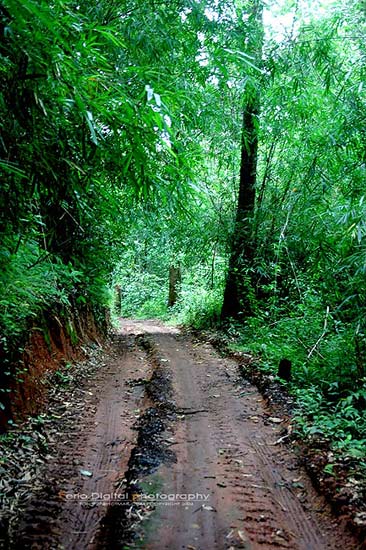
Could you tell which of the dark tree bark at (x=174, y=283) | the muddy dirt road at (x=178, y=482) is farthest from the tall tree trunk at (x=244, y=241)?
the dark tree bark at (x=174, y=283)

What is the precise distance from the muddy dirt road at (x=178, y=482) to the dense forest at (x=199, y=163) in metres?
0.49

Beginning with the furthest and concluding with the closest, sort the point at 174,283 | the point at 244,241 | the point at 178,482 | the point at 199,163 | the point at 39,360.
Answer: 1. the point at 174,283
2. the point at 244,241
3. the point at 199,163
4. the point at 39,360
5. the point at 178,482

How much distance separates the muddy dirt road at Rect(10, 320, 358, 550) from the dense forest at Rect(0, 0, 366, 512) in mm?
491

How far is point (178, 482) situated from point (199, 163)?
13.0 ft

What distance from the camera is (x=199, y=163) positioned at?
221 inches

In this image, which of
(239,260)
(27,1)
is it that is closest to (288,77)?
(239,260)

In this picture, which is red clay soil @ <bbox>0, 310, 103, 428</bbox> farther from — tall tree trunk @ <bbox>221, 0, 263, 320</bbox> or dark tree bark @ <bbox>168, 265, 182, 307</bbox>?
dark tree bark @ <bbox>168, 265, 182, 307</bbox>

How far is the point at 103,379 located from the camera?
227 inches

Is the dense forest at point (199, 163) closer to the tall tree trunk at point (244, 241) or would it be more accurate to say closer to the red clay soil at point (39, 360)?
the tall tree trunk at point (244, 241)

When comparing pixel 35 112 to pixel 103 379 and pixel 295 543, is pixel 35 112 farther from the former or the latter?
pixel 103 379

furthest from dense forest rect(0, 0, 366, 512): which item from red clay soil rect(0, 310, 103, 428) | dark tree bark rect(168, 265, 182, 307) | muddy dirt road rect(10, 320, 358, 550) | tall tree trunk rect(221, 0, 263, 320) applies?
dark tree bark rect(168, 265, 182, 307)

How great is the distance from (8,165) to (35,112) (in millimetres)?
336

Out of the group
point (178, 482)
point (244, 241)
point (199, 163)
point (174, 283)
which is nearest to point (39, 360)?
point (178, 482)

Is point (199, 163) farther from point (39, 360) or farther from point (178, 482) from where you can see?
point (178, 482)
